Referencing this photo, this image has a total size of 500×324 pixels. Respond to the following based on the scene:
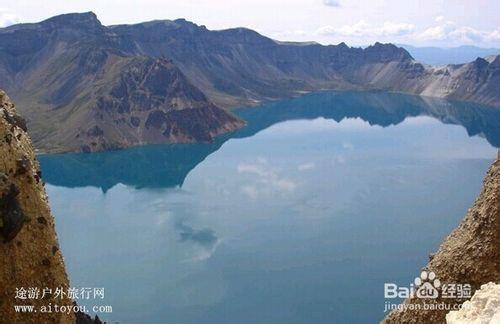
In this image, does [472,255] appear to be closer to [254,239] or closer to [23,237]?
[23,237]

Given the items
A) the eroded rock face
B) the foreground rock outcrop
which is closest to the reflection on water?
the foreground rock outcrop

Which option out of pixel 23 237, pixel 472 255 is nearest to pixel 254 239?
pixel 472 255

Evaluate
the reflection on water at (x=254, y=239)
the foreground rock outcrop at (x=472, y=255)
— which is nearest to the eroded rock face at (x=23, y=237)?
the foreground rock outcrop at (x=472, y=255)

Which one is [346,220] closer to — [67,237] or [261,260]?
[261,260]

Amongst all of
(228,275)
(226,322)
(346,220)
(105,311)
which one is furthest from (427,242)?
(105,311)

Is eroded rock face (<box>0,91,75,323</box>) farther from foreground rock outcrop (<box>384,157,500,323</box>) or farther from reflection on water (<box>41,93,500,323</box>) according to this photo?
reflection on water (<box>41,93,500,323</box>)
